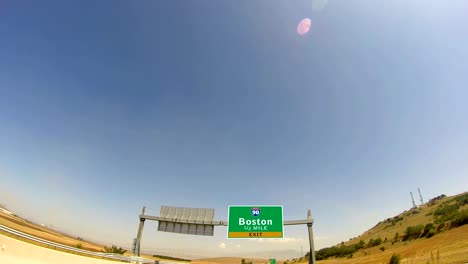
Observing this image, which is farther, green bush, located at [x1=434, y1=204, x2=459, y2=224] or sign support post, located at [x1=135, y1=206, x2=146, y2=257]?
green bush, located at [x1=434, y1=204, x2=459, y2=224]

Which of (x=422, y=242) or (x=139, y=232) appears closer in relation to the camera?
(x=139, y=232)

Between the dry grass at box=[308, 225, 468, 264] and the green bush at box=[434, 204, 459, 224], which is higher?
the green bush at box=[434, 204, 459, 224]

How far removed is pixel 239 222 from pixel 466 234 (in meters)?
28.9

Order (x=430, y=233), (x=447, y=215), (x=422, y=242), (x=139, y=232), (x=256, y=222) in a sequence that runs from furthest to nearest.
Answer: (x=447, y=215) < (x=430, y=233) < (x=422, y=242) < (x=139, y=232) < (x=256, y=222)

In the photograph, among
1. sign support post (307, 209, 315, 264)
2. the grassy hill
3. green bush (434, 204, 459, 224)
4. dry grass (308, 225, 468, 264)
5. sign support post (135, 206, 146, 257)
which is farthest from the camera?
green bush (434, 204, 459, 224)

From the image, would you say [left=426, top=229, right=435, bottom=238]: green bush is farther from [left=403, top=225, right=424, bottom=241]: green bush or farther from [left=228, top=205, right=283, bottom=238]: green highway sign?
[left=228, top=205, right=283, bottom=238]: green highway sign

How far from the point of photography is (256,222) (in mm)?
23750

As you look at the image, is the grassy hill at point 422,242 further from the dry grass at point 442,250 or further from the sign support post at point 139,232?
the sign support post at point 139,232

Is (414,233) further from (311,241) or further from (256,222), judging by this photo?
(256,222)

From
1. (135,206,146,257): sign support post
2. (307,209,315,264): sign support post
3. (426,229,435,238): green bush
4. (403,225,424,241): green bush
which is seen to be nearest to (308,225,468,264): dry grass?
(426,229,435,238): green bush

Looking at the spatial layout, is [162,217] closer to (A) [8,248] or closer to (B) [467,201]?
(A) [8,248]

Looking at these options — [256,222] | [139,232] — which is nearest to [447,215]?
[256,222]

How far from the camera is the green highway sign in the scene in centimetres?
2356

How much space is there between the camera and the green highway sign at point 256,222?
23.6 metres
